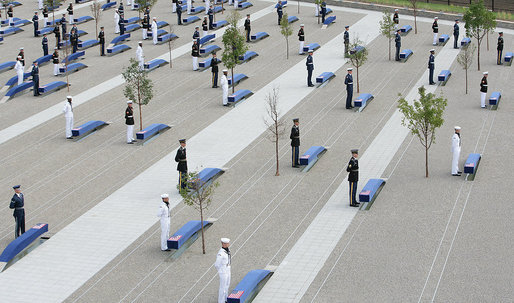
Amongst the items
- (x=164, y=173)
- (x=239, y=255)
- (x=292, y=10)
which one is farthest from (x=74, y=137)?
(x=292, y=10)

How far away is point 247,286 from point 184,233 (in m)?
3.40

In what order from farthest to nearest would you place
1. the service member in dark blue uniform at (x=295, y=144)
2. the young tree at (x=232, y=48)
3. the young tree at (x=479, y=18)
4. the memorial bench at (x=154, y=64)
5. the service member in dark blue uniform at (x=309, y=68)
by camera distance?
the memorial bench at (x=154, y=64) → the young tree at (x=479, y=18) → the service member in dark blue uniform at (x=309, y=68) → the young tree at (x=232, y=48) → the service member in dark blue uniform at (x=295, y=144)

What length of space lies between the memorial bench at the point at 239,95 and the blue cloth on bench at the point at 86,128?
5.55 m

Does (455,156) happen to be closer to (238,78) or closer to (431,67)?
(431,67)

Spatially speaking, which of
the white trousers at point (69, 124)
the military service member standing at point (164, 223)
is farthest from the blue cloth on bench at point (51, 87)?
the military service member standing at point (164, 223)

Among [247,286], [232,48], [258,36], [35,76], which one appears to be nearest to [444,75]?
[232,48]

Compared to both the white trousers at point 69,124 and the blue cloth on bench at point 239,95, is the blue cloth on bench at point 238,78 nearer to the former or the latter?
the blue cloth on bench at point 239,95

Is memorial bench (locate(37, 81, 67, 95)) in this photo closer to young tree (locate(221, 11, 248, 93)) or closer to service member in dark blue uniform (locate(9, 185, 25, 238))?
young tree (locate(221, 11, 248, 93))

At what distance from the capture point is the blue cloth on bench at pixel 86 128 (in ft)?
96.8

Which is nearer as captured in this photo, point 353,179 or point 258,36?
point 353,179

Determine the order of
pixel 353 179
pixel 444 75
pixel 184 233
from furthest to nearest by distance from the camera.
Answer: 1. pixel 444 75
2. pixel 353 179
3. pixel 184 233

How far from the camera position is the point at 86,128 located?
→ 98.0 feet

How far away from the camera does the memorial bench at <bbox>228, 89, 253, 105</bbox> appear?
3353 centimetres

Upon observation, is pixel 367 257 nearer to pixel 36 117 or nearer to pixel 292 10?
pixel 36 117
